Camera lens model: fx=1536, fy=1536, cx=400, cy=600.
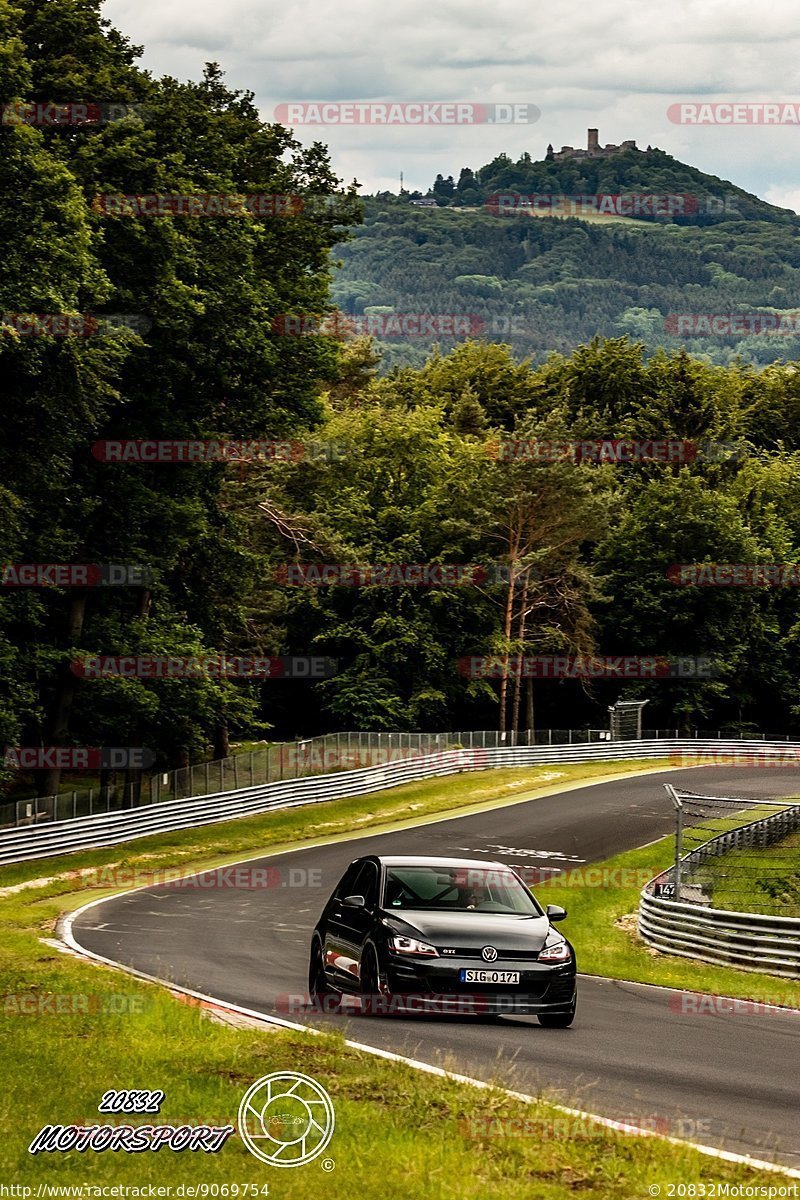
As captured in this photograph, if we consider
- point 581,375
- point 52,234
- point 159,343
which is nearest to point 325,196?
point 159,343

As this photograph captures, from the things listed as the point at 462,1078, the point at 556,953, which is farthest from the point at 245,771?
the point at 462,1078

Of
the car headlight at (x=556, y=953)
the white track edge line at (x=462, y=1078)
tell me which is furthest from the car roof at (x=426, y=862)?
the white track edge line at (x=462, y=1078)

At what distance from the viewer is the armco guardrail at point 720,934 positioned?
21.7 metres

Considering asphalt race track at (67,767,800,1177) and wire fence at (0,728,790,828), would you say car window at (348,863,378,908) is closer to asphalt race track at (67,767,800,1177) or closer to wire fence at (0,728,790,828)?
asphalt race track at (67,767,800,1177)

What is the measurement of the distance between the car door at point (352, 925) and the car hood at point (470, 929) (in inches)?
14.9

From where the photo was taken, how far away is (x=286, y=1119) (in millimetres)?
9211

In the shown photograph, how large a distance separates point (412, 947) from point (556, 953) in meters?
1.42

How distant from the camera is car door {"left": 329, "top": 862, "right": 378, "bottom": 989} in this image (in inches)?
600

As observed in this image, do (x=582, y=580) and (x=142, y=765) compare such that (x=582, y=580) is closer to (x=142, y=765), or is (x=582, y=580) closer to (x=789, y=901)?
(x=142, y=765)

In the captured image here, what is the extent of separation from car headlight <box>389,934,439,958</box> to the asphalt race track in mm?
671

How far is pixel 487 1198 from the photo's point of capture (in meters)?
7.77

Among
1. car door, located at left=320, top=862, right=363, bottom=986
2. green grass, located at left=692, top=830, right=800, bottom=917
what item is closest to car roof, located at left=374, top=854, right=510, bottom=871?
car door, located at left=320, top=862, right=363, bottom=986

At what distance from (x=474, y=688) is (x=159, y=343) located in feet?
126

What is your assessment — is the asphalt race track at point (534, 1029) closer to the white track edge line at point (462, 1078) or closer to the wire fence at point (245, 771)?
the white track edge line at point (462, 1078)
